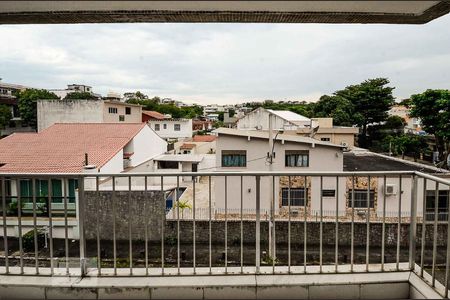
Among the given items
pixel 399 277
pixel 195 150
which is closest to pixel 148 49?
pixel 399 277

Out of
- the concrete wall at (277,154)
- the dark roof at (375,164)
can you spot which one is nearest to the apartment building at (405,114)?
the dark roof at (375,164)

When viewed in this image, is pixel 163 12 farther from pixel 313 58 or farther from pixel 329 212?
pixel 329 212

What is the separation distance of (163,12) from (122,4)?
24 cm

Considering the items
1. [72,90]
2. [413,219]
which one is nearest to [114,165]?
[413,219]

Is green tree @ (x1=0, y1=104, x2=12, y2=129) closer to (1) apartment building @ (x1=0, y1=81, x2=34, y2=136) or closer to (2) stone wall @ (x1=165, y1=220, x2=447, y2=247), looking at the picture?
(1) apartment building @ (x1=0, y1=81, x2=34, y2=136)

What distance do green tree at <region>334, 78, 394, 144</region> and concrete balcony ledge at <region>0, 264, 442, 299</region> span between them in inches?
1251

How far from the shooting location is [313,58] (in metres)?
9.30

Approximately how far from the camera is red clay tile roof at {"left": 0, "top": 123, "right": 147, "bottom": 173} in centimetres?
1274

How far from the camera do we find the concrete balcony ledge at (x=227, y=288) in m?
2.20

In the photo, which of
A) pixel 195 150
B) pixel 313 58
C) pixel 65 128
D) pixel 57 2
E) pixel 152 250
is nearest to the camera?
pixel 57 2

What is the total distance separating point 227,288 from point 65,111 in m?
27.6

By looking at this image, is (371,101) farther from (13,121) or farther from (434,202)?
(13,121)

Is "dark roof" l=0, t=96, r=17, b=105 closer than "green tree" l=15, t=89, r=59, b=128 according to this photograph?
No

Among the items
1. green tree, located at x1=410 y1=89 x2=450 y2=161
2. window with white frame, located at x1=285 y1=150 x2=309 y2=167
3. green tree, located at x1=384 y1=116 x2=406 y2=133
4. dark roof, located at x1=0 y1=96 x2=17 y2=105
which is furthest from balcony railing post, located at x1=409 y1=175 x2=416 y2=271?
dark roof, located at x1=0 y1=96 x2=17 y2=105
